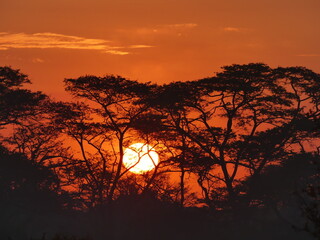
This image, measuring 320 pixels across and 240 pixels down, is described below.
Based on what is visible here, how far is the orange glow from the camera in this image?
52.9 meters

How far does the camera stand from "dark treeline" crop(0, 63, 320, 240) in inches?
1921

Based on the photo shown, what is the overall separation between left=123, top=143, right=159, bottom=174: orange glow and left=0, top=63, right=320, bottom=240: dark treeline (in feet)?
1.75

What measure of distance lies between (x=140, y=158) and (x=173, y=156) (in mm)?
2691

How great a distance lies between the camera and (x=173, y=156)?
52.9m

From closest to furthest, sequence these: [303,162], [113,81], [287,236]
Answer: [287,236] → [113,81] → [303,162]

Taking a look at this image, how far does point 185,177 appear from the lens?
2115 inches

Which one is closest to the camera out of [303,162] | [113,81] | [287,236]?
[287,236]

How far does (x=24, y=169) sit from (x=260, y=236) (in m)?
20.2

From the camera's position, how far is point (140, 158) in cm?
5253

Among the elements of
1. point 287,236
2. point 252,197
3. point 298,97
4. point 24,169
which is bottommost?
point 287,236

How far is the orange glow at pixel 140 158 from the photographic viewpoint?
52875 mm

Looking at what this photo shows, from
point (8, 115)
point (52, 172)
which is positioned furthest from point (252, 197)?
point (8, 115)

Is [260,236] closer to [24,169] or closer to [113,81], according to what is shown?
[113,81]

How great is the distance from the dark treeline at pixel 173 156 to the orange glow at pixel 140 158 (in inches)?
21.0
